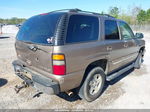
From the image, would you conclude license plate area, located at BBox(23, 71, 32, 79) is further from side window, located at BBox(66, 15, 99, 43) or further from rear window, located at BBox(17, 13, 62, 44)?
side window, located at BBox(66, 15, 99, 43)


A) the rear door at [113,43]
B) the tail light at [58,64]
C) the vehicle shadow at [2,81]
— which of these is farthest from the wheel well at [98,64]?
the vehicle shadow at [2,81]

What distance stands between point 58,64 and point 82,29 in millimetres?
931

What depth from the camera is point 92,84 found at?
10.6ft

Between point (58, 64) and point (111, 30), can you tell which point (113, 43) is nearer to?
point (111, 30)

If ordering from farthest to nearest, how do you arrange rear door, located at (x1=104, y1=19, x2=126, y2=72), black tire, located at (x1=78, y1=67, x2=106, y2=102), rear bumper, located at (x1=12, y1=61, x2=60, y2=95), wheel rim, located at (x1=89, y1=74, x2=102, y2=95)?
rear door, located at (x1=104, y1=19, x2=126, y2=72), wheel rim, located at (x1=89, y1=74, x2=102, y2=95), black tire, located at (x1=78, y1=67, x2=106, y2=102), rear bumper, located at (x1=12, y1=61, x2=60, y2=95)

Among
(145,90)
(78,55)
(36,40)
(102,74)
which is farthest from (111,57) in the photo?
(36,40)

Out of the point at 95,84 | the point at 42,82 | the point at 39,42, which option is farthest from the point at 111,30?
the point at 42,82

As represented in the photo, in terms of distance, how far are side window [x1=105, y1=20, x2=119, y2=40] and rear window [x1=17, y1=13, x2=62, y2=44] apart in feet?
4.65

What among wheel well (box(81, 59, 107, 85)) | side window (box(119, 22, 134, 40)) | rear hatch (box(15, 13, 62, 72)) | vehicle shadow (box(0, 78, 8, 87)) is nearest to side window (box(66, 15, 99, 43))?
rear hatch (box(15, 13, 62, 72))

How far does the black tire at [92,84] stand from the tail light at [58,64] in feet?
2.63

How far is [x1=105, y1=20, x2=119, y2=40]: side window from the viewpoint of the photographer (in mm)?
3417

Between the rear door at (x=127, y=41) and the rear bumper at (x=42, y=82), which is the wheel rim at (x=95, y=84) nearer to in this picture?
the rear bumper at (x=42, y=82)

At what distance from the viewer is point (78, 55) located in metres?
2.56

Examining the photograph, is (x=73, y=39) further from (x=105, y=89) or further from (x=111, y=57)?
(x=105, y=89)
